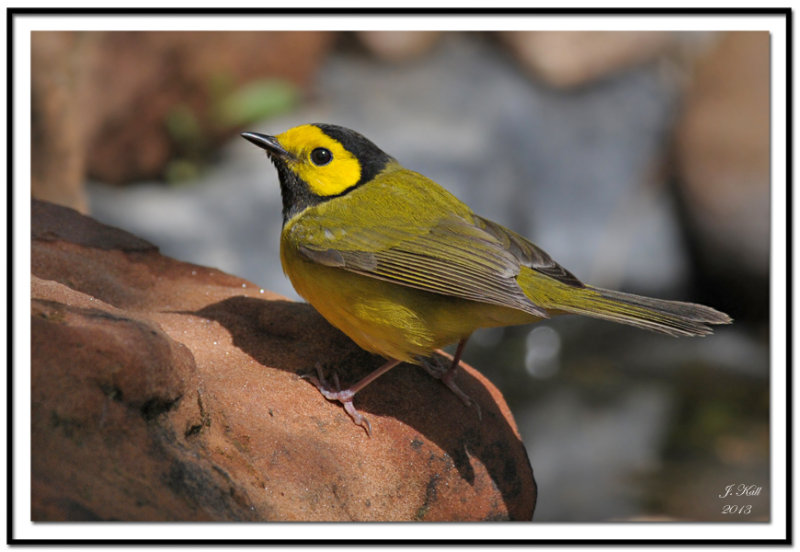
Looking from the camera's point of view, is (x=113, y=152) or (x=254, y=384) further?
(x=113, y=152)

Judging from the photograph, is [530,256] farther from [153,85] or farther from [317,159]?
[153,85]

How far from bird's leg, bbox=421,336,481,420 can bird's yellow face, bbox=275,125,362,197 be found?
0.92 meters

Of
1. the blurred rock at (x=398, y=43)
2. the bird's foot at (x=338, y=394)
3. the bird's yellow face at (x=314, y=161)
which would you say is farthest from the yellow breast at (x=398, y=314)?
the blurred rock at (x=398, y=43)

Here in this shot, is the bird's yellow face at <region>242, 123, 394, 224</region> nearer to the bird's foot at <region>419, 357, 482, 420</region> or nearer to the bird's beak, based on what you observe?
the bird's beak

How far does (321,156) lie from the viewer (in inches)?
164

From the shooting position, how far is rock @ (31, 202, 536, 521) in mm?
2824

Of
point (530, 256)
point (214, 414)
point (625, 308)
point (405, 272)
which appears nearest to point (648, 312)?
point (625, 308)

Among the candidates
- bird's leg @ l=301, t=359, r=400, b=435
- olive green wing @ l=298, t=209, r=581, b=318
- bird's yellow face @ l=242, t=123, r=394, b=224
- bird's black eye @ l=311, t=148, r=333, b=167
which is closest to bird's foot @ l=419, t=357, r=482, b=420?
bird's leg @ l=301, t=359, r=400, b=435

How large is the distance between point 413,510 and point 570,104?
27.4 feet

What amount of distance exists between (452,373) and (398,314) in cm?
54

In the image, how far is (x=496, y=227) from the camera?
13.8 feet

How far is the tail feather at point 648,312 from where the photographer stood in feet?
11.7

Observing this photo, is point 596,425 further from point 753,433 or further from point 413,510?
point 413,510
